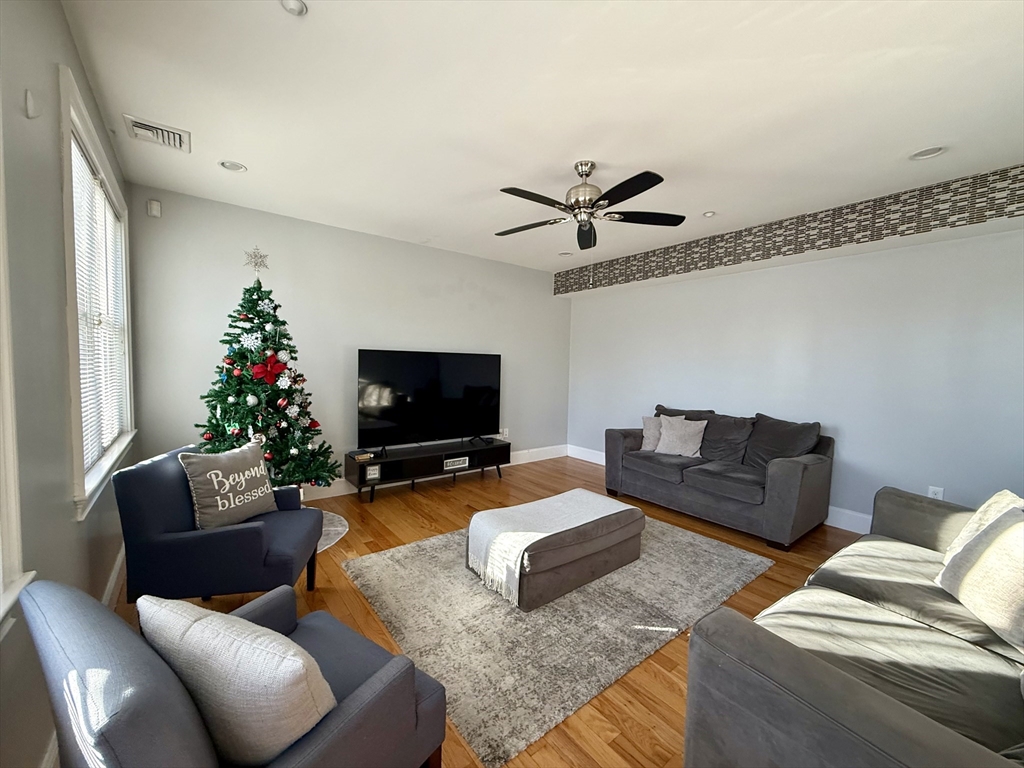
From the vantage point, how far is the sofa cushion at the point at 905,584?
1494 mm

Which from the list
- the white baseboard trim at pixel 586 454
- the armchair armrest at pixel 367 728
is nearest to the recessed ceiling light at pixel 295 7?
the armchair armrest at pixel 367 728

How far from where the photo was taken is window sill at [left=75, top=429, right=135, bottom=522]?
1800 mm

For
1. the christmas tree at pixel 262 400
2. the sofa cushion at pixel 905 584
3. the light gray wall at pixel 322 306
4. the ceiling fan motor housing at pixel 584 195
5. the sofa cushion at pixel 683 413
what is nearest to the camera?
the sofa cushion at pixel 905 584

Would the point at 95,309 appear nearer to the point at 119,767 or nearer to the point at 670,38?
the point at 119,767

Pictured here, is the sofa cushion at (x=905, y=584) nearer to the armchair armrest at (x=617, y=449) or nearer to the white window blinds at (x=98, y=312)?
the armchair armrest at (x=617, y=449)

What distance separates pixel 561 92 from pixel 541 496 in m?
3.53

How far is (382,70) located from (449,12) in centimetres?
48

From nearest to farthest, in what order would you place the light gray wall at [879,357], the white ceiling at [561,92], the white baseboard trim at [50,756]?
1. the white baseboard trim at [50,756]
2. the white ceiling at [561,92]
3. the light gray wall at [879,357]

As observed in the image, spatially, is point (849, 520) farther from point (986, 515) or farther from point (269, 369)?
point (269, 369)

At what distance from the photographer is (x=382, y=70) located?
1.91 metres

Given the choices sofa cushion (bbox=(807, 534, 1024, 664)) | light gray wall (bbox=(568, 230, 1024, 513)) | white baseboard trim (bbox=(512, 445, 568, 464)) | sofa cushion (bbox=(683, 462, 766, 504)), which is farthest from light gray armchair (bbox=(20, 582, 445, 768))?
white baseboard trim (bbox=(512, 445, 568, 464))

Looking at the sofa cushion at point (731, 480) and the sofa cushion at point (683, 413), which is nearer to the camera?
the sofa cushion at point (731, 480)

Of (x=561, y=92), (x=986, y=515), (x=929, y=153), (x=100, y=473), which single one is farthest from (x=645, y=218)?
(x=100, y=473)

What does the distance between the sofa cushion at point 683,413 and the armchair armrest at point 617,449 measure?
46 centimetres
